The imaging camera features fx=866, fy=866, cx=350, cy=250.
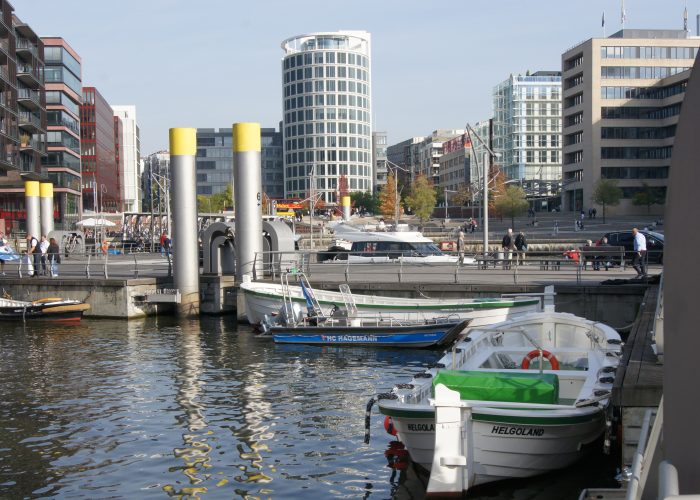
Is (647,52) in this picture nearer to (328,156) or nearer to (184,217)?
(328,156)

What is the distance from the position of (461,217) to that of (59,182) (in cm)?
5698

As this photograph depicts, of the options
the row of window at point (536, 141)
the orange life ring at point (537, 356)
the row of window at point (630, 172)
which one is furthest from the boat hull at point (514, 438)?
the row of window at point (536, 141)

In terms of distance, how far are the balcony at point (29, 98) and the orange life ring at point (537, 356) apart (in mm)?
76666

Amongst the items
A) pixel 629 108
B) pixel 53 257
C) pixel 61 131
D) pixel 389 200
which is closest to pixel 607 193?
pixel 629 108

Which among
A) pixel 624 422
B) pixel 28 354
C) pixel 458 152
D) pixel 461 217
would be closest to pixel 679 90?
pixel 461 217

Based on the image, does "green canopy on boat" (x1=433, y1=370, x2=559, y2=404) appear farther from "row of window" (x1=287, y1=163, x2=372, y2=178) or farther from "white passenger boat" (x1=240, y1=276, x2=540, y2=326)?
"row of window" (x1=287, y1=163, x2=372, y2=178)

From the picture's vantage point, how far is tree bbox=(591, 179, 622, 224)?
10551 centimetres

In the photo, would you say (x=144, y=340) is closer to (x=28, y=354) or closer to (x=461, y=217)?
(x=28, y=354)

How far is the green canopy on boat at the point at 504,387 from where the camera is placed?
1172 cm

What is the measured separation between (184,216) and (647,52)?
101 meters

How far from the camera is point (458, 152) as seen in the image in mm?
175750

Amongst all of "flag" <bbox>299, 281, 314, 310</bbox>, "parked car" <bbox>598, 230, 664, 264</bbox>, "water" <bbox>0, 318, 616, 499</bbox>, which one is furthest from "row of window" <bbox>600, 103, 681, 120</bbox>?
"water" <bbox>0, 318, 616, 499</bbox>

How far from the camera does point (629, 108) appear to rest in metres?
118

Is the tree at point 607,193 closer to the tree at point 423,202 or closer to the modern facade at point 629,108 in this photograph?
the modern facade at point 629,108
